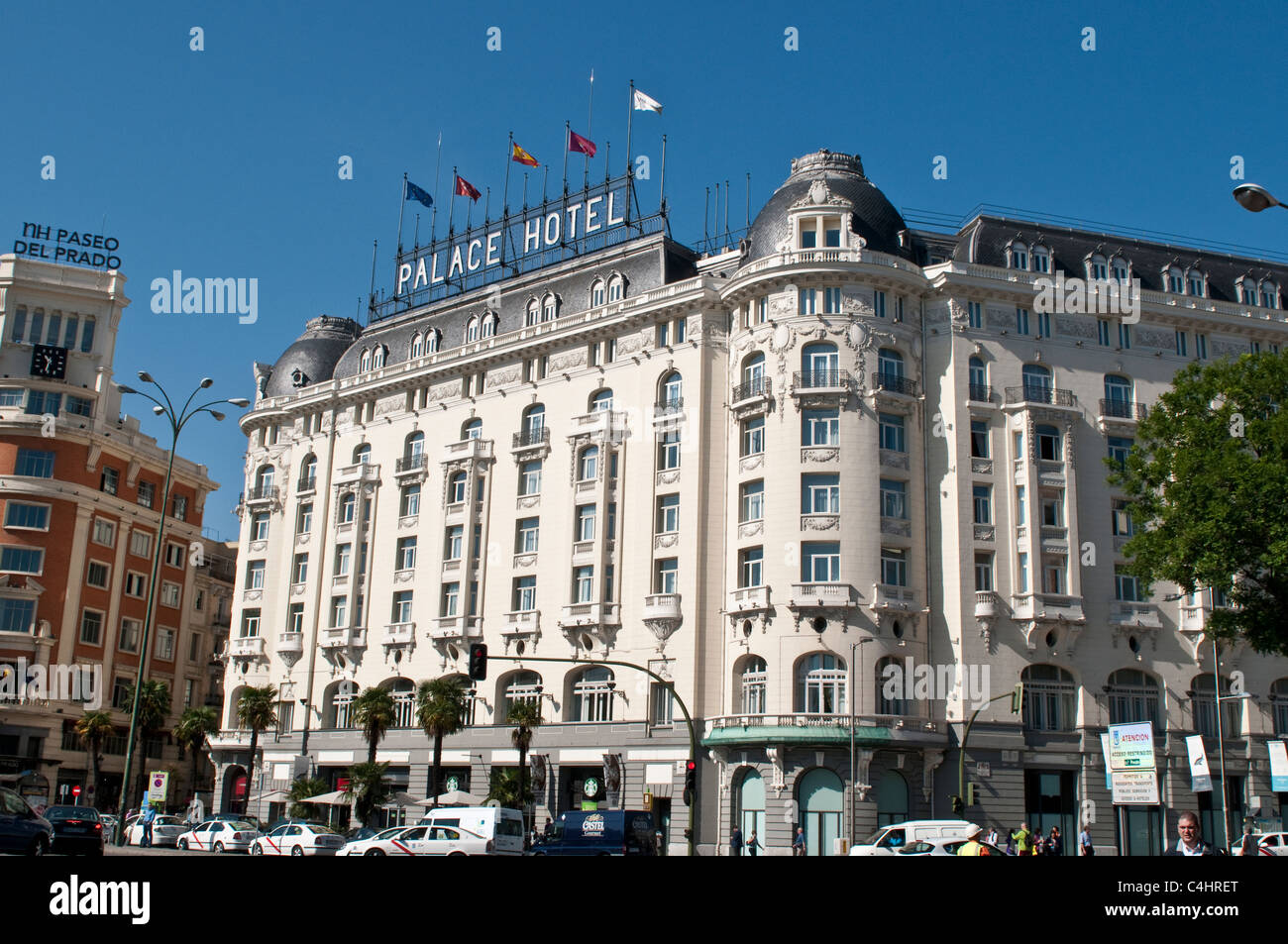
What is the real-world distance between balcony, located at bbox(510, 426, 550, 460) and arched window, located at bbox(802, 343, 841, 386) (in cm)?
1580

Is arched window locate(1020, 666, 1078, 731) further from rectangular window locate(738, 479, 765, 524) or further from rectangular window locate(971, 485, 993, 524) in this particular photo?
rectangular window locate(738, 479, 765, 524)

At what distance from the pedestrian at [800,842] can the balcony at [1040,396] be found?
74.8 feet

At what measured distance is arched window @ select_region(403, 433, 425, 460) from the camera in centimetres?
7238

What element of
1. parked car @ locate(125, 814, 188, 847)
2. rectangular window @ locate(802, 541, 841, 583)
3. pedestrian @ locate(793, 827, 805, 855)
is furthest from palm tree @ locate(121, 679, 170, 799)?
rectangular window @ locate(802, 541, 841, 583)

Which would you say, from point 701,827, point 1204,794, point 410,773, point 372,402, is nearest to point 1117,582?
point 1204,794

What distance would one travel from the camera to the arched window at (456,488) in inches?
2729

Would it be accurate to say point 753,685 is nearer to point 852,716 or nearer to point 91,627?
point 852,716

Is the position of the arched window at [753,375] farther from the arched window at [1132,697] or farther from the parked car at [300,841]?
the parked car at [300,841]

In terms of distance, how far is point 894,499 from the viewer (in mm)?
57094

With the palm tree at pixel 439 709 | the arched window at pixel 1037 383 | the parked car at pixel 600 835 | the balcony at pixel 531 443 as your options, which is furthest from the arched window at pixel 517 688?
the arched window at pixel 1037 383

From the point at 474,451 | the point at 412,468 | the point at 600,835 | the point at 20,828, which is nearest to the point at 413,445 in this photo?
the point at 412,468

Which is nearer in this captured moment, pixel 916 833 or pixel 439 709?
pixel 916 833

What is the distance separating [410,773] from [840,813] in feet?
81.6

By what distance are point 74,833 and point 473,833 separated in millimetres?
11125
